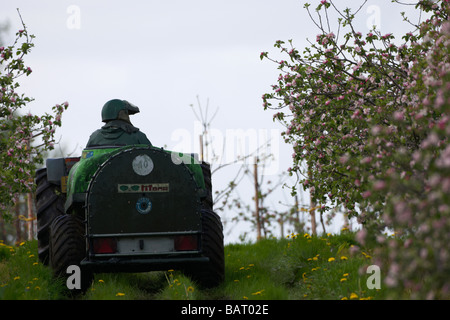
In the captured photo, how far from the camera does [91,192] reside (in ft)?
23.8

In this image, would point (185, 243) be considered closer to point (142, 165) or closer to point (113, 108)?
point (142, 165)

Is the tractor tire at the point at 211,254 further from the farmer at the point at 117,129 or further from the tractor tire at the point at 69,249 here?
the farmer at the point at 117,129

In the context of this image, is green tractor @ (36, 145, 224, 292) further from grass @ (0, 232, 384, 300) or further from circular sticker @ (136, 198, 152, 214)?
grass @ (0, 232, 384, 300)

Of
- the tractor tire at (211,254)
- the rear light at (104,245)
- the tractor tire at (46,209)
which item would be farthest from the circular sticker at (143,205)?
the tractor tire at (46,209)

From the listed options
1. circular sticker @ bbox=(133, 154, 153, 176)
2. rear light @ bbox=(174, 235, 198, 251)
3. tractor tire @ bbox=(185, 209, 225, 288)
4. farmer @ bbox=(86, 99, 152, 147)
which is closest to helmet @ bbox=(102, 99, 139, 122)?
farmer @ bbox=(86, 99, 152, 147)

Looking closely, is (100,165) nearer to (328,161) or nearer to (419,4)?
(328,161)

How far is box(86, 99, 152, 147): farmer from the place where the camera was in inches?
350

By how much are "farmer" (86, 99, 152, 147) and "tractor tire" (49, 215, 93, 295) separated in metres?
1.53

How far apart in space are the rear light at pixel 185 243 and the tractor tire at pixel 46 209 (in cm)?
257

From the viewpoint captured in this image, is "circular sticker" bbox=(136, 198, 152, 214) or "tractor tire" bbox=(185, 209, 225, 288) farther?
"tractor tire" bbox=(185, 209, 225, 288)

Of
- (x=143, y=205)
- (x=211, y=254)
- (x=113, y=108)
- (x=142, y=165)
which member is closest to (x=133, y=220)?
(x=143, y=205)

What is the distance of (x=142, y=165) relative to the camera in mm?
7348
